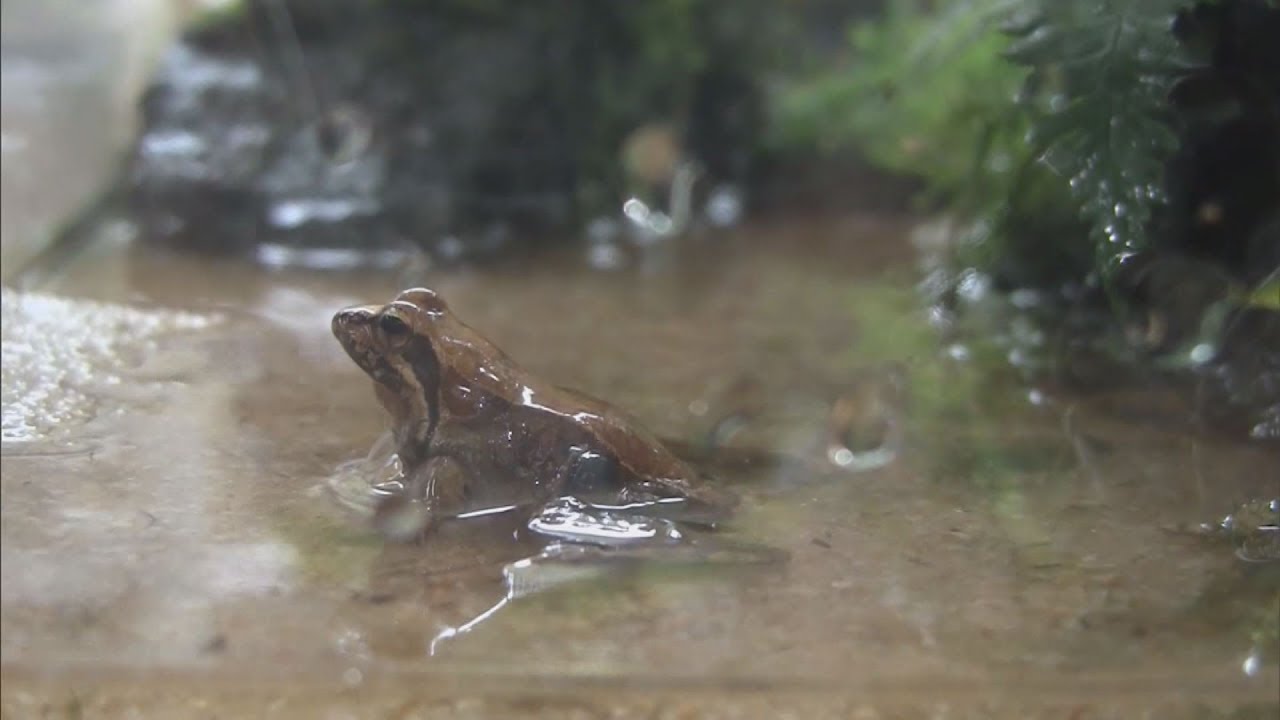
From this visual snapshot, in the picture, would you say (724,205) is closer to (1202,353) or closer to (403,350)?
(1202,353)

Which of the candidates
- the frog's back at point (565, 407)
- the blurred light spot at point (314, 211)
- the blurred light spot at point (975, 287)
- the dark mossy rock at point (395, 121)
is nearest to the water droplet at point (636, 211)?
the dark mossy rock at point (395, 121)

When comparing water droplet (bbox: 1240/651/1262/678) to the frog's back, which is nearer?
water droplet (bbox: 1240/651/1262/678)

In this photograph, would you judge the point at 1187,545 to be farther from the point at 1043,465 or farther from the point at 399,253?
the point at 399,253

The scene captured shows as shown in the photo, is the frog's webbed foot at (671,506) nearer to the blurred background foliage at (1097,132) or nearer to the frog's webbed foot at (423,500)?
the frog's webbed foot at (423,500)

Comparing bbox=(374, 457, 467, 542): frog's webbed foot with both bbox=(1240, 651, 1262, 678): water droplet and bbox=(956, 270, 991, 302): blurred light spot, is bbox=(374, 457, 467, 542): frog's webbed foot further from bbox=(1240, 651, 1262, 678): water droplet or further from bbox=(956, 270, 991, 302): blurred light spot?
bbox=(956, 270, 991, 302): blurred light spot

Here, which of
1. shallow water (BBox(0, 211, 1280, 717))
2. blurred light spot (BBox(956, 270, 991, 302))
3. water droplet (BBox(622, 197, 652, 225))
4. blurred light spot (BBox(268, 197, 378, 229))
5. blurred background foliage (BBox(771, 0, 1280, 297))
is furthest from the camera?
water droplet (BBox(622, 197, 652, 225))

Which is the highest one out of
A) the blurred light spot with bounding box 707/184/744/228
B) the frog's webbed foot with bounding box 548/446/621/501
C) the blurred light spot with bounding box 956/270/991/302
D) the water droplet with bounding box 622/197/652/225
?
the blurred light spot with bounding box 707/184/744/228

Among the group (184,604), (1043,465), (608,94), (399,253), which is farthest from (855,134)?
(184,604)

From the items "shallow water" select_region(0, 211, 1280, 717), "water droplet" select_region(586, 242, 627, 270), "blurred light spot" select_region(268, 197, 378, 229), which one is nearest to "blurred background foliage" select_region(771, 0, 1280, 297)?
"shallow water" select_region(0, 211, 1280, 717)
